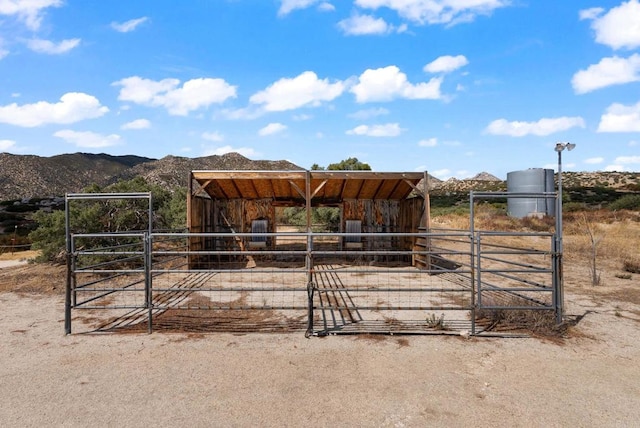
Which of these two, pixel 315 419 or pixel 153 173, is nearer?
pixel 315 419

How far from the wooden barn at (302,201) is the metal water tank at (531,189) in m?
17.0

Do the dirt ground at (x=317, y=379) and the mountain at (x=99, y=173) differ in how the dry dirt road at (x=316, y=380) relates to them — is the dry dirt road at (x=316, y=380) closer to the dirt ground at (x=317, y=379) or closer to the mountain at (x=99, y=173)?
the dirt ground at (x=317, y=379)

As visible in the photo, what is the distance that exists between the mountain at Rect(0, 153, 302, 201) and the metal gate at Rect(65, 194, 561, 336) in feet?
145

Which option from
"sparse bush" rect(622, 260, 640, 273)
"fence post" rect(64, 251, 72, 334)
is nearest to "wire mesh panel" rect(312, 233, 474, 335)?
"fence post" rect(64, 251, 72, 334)

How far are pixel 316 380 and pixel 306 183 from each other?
9.40 m

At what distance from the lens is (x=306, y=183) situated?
1366cm

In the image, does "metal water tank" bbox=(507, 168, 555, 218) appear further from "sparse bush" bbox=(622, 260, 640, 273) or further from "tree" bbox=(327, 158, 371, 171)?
"sparse bush" bbox=(622, 260, 640, 273)

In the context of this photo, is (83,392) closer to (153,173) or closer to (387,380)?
(387,380)

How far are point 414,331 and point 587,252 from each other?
1398 centimetres

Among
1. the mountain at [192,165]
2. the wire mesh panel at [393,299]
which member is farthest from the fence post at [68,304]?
the mountain at [192,165]

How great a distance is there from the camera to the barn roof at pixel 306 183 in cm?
1384

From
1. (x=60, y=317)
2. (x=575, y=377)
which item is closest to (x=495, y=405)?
(x=575, y=377)

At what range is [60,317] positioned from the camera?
7.77 m

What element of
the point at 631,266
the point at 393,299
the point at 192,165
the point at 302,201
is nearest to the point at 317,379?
the point at 393,299
